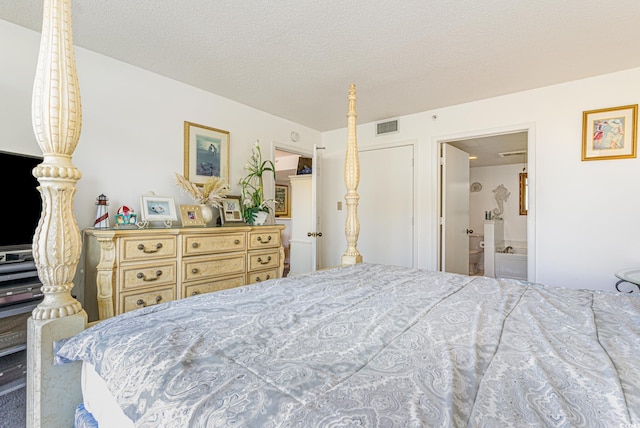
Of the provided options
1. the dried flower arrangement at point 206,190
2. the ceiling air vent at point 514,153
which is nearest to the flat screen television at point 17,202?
the dried flower arrangement at point 206,190

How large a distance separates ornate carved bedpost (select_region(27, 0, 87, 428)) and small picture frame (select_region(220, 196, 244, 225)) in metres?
2.13

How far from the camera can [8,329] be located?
1.79m

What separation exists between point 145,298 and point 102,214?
74cm

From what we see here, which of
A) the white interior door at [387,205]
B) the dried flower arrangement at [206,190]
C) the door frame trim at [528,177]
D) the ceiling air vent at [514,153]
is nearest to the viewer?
the dried flower arrangement at [206,190]

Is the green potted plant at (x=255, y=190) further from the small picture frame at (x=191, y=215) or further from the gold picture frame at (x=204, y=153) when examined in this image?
the small picture frame at (x=191, y=215)

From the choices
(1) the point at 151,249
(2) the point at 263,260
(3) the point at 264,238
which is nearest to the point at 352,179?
(3) the point at 264,238

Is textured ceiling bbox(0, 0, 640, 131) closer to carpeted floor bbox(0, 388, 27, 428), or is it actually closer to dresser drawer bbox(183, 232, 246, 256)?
dresser drawer bbox(183, 232, 246, 256)

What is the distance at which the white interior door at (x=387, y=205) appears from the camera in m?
3.91

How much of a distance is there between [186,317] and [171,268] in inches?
58.9

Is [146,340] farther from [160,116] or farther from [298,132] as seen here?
[298,132]

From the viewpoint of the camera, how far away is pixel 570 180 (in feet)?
9.60

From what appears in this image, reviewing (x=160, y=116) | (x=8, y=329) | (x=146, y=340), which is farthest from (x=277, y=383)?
(x=160, y=116)

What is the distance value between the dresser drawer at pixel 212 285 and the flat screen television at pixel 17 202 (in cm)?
103

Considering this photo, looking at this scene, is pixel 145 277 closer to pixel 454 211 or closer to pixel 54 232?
pixel 54 232
